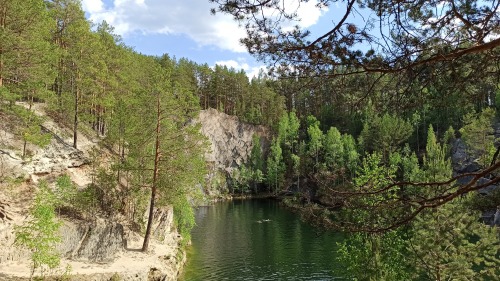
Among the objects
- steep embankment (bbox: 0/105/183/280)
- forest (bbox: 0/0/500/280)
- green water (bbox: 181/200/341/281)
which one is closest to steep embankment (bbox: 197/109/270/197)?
green water (bbox: 181/200/341/281)

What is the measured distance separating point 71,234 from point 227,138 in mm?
52372

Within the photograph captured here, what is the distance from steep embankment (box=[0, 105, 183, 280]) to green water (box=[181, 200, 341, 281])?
308 centimetres

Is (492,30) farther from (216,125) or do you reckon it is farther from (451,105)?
(216,125)

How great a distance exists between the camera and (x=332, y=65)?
21.3 ft

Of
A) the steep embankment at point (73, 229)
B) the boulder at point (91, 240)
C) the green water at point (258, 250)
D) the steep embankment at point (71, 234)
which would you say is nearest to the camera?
the steep embankment at point (71, 234)

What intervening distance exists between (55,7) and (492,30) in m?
30.3

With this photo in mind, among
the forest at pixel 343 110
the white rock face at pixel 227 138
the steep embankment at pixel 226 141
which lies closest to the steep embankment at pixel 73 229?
the forest at pixel 343 110

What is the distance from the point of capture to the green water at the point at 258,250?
22531 millimetres

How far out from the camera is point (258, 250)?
1119 inches

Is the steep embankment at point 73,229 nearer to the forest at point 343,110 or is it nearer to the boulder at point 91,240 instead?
the boulder at point 91,240

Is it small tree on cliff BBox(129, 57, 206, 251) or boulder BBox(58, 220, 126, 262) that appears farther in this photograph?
small tree on cliff BBox(129, 57, 206, 251)

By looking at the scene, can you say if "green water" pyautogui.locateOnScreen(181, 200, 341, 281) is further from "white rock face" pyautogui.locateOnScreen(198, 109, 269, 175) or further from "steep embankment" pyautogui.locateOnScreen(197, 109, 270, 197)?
"white rock face" pyautogui.locateOnScreen(198, 109, 269, 175)

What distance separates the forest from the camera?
19.6 feet

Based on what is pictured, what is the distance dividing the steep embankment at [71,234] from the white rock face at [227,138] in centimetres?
4463
